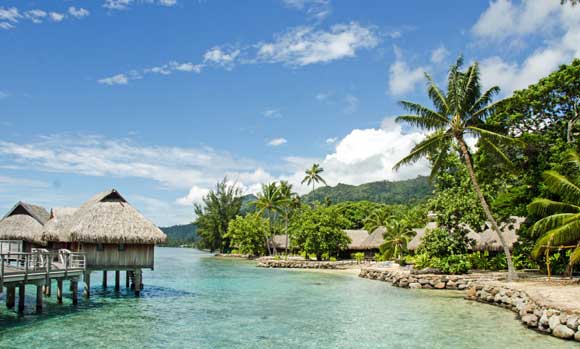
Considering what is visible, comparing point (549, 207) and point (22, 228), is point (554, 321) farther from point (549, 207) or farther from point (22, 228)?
point (22, 228)

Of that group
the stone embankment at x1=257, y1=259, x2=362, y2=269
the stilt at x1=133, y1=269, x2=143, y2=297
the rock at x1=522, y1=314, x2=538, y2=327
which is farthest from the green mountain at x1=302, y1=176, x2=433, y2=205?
the rock at x1=522, y1=314, x2=538, y2=327

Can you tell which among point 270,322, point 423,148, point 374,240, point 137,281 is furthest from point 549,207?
point 374,240

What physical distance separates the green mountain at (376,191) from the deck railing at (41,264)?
131 m

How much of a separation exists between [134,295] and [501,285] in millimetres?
16896

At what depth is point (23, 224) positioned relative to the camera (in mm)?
23594

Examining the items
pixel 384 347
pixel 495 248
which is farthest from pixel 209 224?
pixel 384 347

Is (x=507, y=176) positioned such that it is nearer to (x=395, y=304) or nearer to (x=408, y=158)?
(x=408, y=158)

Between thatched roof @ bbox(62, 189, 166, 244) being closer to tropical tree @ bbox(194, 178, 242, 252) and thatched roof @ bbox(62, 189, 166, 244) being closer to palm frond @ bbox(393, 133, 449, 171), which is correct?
palm frond @ bbox(393, 133, 449, 171)

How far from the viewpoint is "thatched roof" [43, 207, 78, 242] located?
21234 millimetres

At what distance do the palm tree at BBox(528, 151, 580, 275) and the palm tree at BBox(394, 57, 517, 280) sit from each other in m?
2.27

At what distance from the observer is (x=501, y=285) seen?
20.5m

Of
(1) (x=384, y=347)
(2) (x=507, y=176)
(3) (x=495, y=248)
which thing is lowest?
(1) (x=384, y=347)

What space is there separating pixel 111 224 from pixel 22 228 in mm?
6426

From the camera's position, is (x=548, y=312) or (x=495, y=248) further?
(x=495, y=248)
